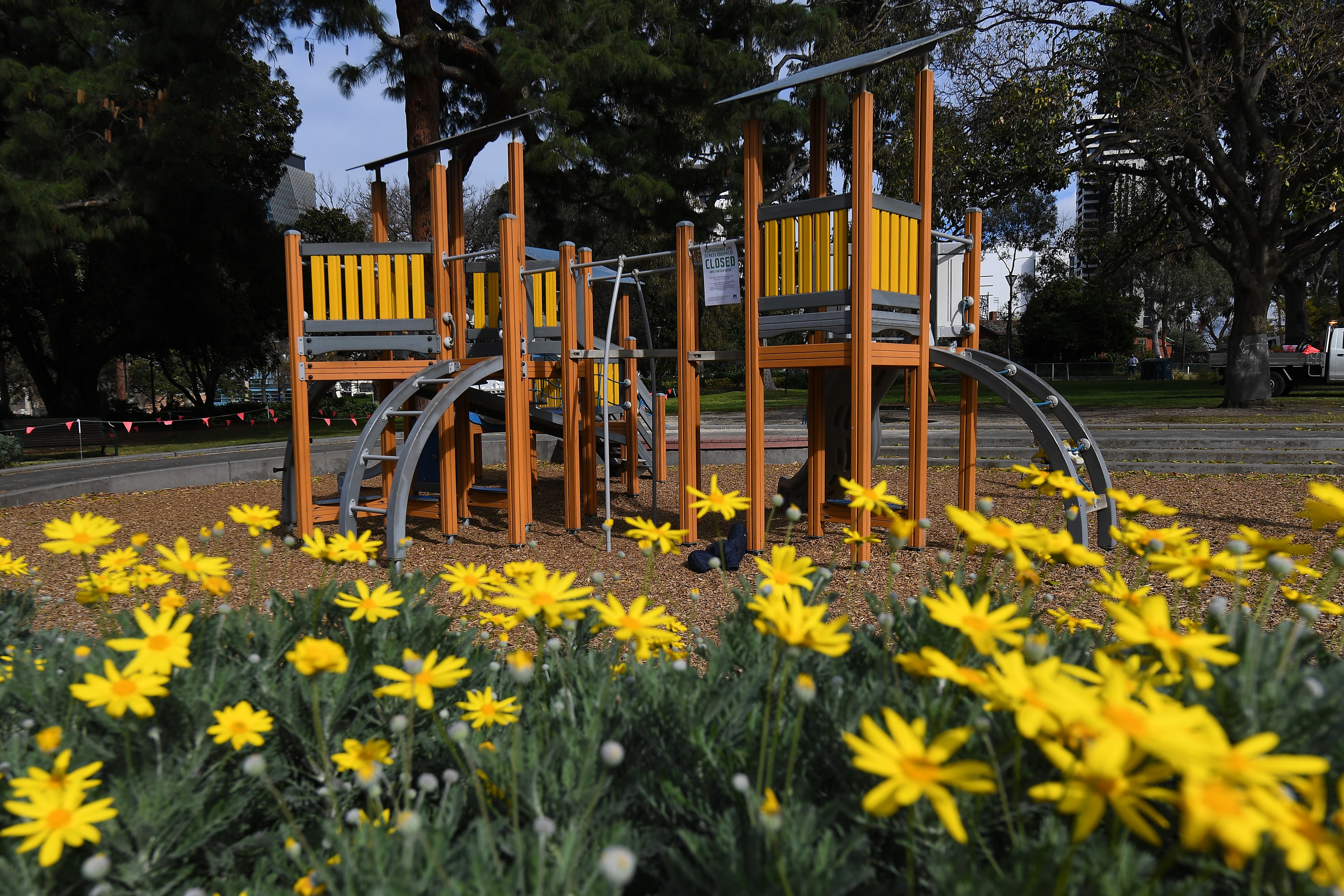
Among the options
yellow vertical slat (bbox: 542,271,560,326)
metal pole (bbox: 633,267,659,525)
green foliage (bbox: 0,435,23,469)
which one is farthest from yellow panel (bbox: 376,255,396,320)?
green foliage (bbox: 0,435,23,469)

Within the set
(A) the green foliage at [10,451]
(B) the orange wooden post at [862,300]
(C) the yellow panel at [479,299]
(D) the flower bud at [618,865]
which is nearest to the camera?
(D) the flower bud at [618,865]

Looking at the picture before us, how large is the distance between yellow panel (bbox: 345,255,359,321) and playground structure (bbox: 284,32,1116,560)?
17 millimetres

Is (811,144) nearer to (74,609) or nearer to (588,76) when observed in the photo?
(74,609)

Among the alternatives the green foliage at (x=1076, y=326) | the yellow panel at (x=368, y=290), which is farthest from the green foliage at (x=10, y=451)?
the green foliage at (x=1076, y=326)

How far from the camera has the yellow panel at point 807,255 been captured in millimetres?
5922

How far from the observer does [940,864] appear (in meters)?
1.28

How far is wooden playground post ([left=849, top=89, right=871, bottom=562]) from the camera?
5562 millimetres

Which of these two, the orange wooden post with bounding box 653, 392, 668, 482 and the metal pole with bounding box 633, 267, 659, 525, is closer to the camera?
the metal pole with bounding box 633, 267, 659, 525

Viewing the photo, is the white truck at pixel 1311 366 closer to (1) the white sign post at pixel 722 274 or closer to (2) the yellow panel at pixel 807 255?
(2) the yellow panel at pixel 807 255

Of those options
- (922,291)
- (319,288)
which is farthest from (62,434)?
(922,291)

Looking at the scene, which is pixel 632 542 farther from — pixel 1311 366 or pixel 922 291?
pixel 1311 366

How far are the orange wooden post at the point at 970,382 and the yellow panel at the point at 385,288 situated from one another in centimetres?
500

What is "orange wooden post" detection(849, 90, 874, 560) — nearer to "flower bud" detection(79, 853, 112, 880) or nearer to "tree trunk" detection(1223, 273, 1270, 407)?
"flower bud" detection(79, 853, 112, 880)

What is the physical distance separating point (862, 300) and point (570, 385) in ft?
9.67
